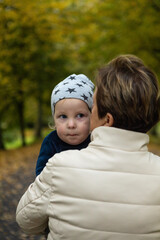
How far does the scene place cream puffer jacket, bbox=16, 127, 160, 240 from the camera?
1420 mm

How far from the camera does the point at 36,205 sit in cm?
155

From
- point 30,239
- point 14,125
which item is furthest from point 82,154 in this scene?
point 14,125

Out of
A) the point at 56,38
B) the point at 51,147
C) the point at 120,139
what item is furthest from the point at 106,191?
the point at 56,38

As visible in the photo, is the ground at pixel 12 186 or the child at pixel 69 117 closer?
the child at pixel 69 117

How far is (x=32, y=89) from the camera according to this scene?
1600 centimetres

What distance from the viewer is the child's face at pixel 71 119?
7.21 feet

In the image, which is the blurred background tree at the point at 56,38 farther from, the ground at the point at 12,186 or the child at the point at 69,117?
the child at the point at 69,117

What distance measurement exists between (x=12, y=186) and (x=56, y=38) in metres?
8.00

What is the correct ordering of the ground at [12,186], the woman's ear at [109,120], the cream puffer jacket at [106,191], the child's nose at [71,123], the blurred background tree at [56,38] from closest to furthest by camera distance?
the cream puffer jacket at [106,191] → the woman's ear at [109,120] → the child's nose at [71,123] → the ground at [12,186] → the blurred background tree at [56,38]

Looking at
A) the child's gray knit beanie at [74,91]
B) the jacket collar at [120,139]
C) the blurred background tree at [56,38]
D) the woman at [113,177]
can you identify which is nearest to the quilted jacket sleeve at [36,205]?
the woman at [113,177]

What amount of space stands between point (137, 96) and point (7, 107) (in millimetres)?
14947

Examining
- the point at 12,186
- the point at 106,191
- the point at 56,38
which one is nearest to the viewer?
the point at 106,191

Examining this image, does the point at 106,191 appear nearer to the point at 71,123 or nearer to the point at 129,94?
the point at 129,94

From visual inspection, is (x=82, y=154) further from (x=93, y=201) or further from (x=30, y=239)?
(x=30, y=239)
